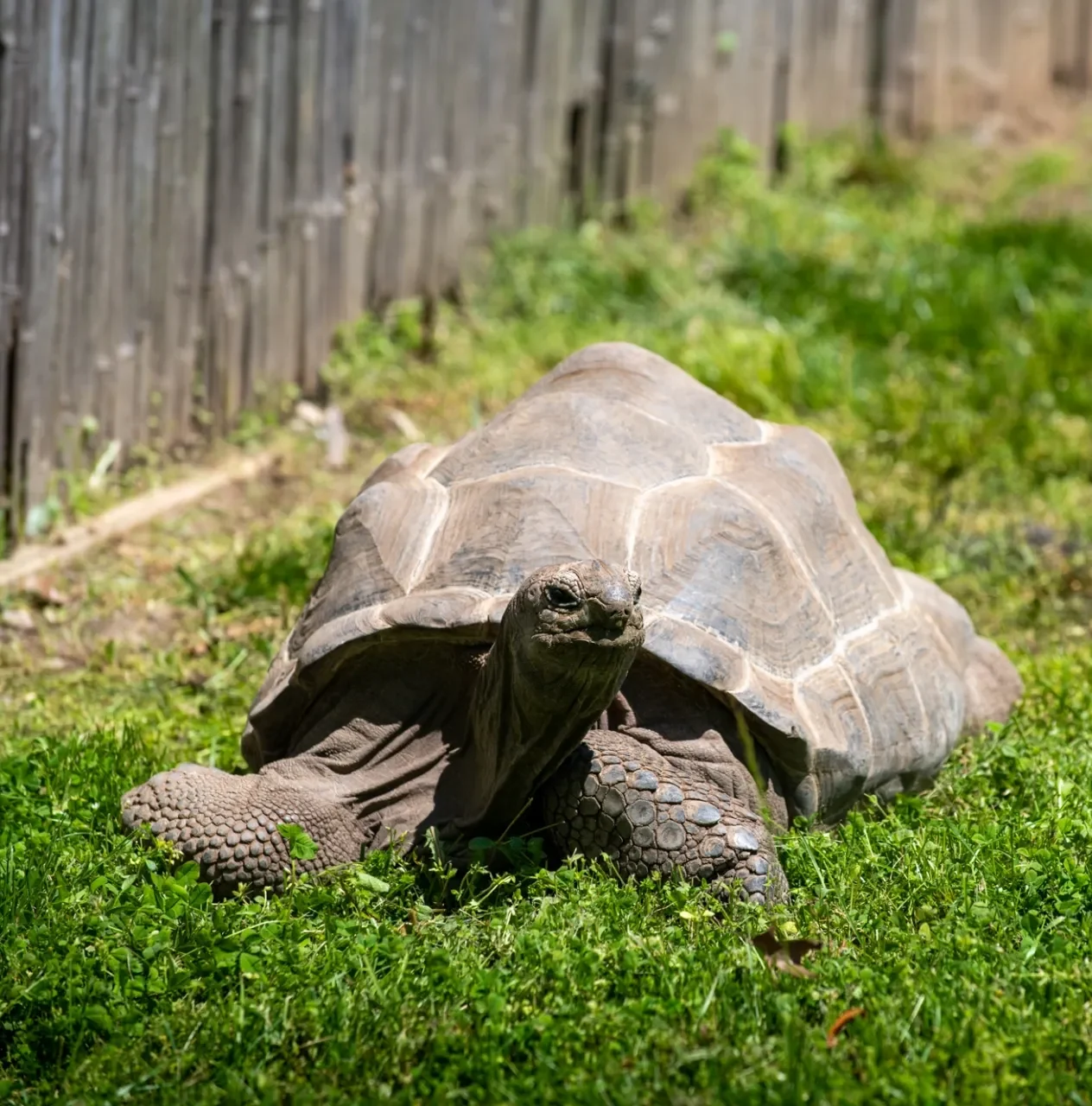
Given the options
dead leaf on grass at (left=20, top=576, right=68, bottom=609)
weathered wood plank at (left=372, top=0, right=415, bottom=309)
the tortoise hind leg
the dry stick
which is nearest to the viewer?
the tortoise hind leg

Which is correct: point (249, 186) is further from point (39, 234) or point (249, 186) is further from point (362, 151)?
point (39, 234)

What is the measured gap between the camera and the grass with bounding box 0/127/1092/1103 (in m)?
2.64

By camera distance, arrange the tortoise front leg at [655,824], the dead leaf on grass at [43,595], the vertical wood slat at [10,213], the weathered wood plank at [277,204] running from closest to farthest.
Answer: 1. the tortoise front leg at [655,824]
2. the vertical wood slat at [10,213]
3. the dead leaf on grass at [43,595]
4. the weathered wood plank at [277,204]

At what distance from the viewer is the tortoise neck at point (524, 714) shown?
10.1 ft

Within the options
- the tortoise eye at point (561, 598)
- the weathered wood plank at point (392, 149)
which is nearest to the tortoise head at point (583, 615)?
the tortoise eye at point (561, 598)

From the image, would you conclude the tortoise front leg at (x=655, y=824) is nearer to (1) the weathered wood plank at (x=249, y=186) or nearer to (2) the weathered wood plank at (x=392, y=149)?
(1) the weathered wood plank at (x=249, y=186)

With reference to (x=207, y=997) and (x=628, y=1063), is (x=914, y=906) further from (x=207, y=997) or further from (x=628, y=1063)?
(x=207, y=997)

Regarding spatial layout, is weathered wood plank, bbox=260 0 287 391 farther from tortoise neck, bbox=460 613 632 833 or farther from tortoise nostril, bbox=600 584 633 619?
tortoise nostril, bbox=600 584 633 619

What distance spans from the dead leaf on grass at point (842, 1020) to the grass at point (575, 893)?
0.05 ft

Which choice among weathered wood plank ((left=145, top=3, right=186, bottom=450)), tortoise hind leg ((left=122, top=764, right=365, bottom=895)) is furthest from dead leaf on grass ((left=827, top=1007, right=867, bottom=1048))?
weathered wood plank ((left=145, top=3, right=186, bottom=450))

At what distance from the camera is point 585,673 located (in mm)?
3066

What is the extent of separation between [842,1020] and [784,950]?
0.29 m

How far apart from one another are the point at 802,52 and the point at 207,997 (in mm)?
7106

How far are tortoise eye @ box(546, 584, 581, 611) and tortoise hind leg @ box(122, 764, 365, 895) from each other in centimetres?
71
